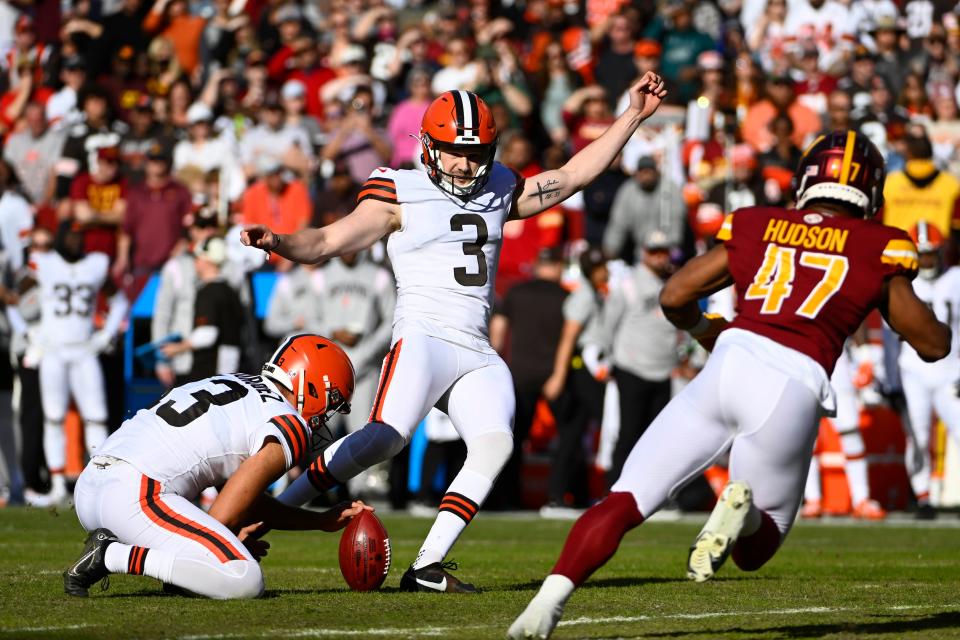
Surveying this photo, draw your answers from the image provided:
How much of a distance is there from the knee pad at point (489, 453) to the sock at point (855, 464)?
22.5 feet

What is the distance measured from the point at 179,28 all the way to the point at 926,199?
9690mm

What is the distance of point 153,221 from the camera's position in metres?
15.6

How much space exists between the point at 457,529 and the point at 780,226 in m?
2.13

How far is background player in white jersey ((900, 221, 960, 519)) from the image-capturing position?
13500mm

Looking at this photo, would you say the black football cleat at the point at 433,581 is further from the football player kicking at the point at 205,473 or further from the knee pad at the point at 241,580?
the knee pad at the point at 241,580

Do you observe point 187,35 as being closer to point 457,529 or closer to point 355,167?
point 355,167

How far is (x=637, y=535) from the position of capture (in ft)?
37.2

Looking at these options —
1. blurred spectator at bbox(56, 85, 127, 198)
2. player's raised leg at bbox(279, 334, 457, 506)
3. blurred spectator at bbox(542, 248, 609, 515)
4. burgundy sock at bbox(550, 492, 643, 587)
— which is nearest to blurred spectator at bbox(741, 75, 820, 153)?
blurred spectator at bbox(542, 248, 609, 515)

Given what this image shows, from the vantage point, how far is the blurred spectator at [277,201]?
51.3 ft

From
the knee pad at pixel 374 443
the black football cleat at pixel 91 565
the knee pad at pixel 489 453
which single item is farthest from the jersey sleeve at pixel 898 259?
the black football cleat at pixel 91 565

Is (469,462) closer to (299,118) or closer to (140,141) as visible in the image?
(299,118)

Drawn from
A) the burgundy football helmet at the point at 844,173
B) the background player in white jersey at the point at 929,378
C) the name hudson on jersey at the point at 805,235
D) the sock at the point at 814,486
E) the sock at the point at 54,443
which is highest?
the burgundy football helmet at the point at 844,173

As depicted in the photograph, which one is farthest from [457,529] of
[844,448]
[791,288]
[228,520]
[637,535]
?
[844,448]

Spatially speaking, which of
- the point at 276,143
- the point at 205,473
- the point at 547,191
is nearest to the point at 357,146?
the point at 276,143
